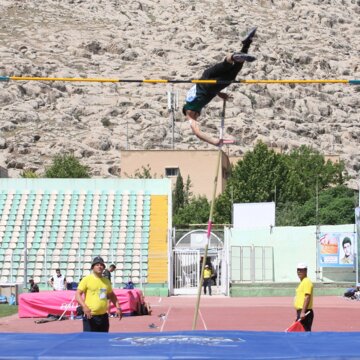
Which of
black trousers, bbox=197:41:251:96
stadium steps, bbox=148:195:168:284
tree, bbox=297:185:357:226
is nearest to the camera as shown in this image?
black trousers, bbox=197:41:251:96

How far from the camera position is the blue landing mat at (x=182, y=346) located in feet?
24.6

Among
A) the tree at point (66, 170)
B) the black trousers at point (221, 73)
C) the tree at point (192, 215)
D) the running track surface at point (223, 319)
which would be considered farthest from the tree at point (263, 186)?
the black trousers at point (221, 73)

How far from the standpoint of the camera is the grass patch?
27.0 meters

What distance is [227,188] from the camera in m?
70.1

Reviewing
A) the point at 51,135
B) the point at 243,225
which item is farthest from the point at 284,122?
the point at 243,225

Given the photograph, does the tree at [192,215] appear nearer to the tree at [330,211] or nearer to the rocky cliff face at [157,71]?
the tree at [330,211]

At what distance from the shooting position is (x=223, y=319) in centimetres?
2366

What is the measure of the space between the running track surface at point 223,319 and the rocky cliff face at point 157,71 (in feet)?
202

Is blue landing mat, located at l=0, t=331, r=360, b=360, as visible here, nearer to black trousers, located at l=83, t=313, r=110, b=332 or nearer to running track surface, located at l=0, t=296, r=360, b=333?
black trousers, located at l=83, t=313, r=110, b=332

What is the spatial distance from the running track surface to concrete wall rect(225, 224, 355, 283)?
8.27 m

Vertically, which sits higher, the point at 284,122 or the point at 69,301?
the point at 284,122

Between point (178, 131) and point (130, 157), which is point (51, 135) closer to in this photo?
point (178, 131)

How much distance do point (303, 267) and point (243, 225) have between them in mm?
33098

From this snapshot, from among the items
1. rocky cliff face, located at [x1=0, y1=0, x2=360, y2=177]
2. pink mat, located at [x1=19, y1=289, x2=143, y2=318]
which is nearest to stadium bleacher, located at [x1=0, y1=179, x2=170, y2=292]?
pink mat, located at [x1=19, y1=289, x2=143, y2=318]
